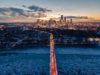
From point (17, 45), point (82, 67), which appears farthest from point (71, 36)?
point (82, 67)

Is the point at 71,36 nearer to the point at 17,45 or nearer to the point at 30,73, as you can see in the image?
the point at 17,45

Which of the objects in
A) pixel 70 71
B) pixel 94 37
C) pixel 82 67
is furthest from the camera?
pixel 94 37

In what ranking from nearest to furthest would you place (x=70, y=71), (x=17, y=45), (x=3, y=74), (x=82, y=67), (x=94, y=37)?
(x=3, y=74) → (x=70, y=71) → (x=82, y=67) → (x=17, y=45) → (x=94, y=37)

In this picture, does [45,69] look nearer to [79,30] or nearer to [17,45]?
[17,45]

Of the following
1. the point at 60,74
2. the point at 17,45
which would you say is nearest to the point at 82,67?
the point at 60,74

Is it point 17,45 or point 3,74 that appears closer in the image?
point 3,74

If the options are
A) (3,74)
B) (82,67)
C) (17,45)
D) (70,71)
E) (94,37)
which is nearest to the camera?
(3,74)

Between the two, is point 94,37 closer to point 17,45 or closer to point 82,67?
point 17,45

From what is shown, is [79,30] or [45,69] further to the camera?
[79,30]
